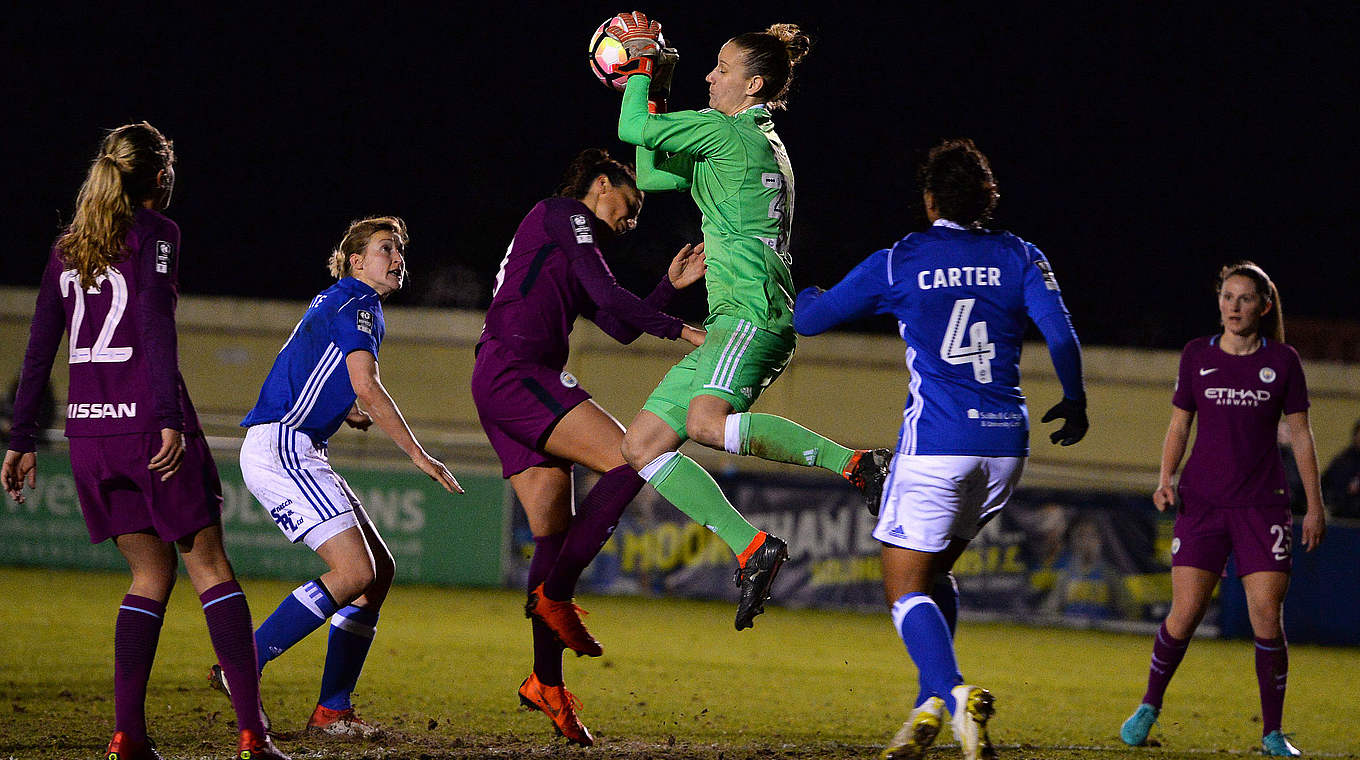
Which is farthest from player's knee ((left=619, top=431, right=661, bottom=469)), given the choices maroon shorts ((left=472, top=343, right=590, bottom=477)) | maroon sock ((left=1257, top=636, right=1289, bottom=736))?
maroon sock ((left=1257, top=636, right=1289, bottom=736))

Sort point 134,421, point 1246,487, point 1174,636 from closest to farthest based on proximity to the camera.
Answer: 1. point 134,421
2. point 1246,487
3. point 1174,636

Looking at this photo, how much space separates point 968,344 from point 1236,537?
2603 millimetres

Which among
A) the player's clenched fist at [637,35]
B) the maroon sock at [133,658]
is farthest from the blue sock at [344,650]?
the player's clenched fist at [637,35]

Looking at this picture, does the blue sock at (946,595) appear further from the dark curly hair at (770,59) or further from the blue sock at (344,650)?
the blue sock at (344,650)

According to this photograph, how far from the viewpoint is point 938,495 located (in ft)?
16.1

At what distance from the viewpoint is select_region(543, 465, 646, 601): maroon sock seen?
5.75 meters

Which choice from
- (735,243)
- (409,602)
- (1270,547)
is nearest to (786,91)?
(735,243)

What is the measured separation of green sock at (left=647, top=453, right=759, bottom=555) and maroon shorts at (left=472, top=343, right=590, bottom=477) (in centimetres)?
55

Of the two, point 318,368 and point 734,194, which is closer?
point 734,194

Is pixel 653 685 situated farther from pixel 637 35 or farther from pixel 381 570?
pixel 637 35

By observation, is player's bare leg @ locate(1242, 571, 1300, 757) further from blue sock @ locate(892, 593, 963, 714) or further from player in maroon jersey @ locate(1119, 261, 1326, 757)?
blue sock @ locate(892, 593, 963, 714)

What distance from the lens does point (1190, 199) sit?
29266 millimetres

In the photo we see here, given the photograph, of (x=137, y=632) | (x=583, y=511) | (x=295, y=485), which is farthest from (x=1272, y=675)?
(x=137, y=632)

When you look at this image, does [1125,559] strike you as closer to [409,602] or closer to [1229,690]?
[1229,690]
